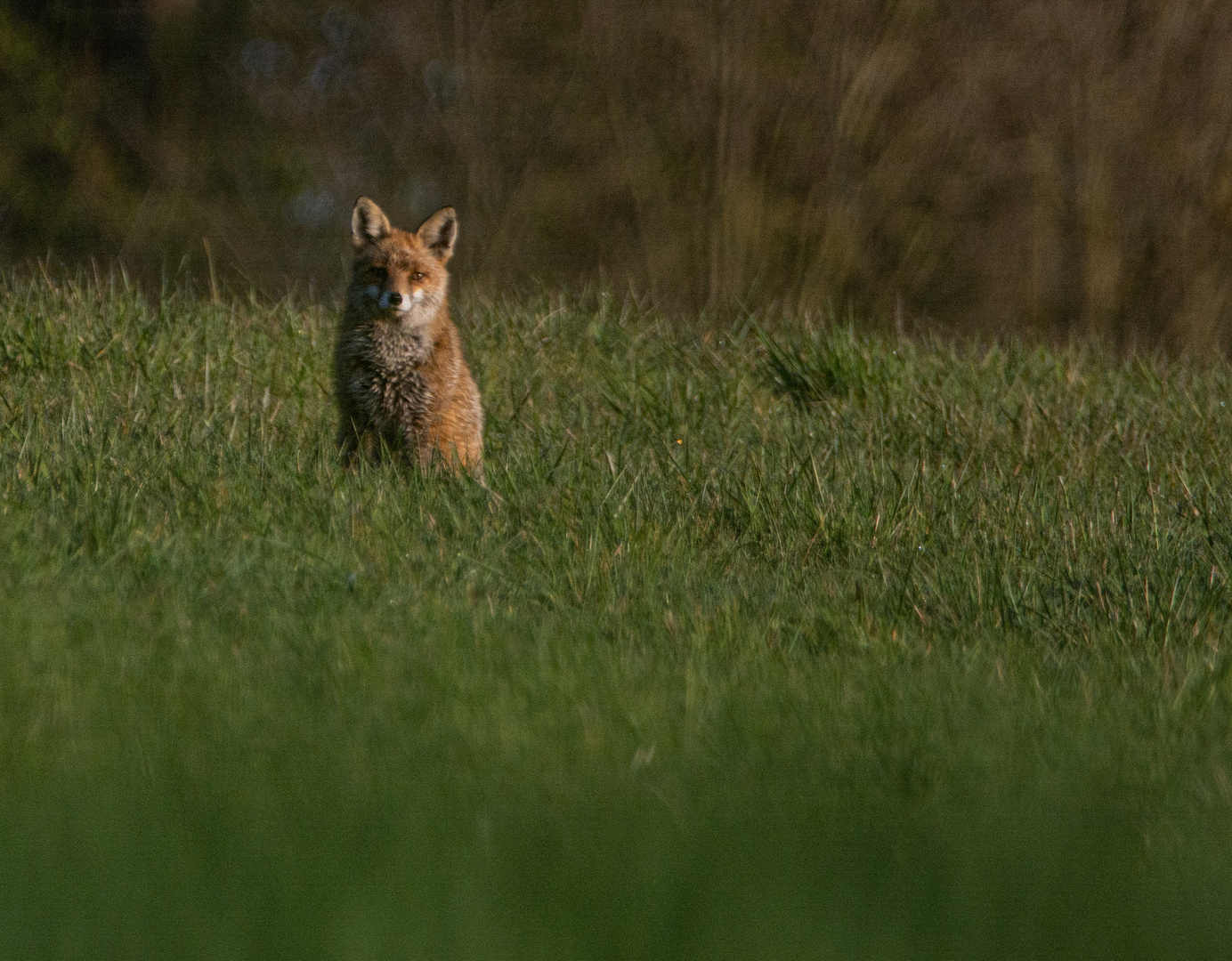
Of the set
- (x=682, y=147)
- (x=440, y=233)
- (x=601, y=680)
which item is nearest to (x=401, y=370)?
(x=440, y=233)

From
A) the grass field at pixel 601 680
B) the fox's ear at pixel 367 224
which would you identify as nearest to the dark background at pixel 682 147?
the fox's ear at pixel 367 224

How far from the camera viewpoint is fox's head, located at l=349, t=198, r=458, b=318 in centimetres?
700

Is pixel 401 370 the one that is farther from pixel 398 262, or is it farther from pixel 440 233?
pixel 440 233

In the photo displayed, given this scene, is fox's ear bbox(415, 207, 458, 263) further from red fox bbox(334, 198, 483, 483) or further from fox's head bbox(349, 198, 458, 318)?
red fox bbox(334, 198, 483, 483)

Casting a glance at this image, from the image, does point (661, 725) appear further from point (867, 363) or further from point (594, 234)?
point (594, 234)

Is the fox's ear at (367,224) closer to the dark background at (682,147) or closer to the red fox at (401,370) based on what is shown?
the red fox at (401,370)

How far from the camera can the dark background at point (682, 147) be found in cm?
1312

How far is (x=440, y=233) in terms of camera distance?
7.38m

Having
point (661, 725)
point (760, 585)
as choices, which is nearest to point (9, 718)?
point (661, 725)

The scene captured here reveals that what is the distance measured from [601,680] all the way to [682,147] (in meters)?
10.2

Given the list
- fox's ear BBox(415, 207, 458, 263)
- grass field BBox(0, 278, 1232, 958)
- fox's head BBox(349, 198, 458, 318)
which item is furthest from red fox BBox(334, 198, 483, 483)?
grass field BBox(0, 278, 1232, 958)

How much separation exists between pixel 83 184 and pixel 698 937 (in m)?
13.6

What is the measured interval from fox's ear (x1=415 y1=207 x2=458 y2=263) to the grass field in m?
0.95

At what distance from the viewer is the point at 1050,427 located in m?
7.95
